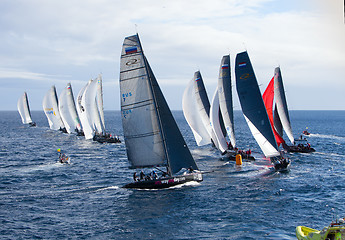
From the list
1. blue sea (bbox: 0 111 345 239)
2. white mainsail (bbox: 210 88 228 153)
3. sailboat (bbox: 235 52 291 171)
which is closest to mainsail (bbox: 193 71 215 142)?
white mainsail (bbox: 210 88 228 153)

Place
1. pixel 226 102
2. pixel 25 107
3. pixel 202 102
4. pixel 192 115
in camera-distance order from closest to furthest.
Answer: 1. pixel 226 102
2. pixel 202 102
3. pixel 192 115
4. pixel 25 107

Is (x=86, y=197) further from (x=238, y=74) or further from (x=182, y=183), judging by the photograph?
(x=238, y=74)

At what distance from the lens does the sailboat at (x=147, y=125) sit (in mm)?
39406

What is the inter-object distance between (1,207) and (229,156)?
3487 centimetres

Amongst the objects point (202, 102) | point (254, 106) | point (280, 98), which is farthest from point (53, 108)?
point (254, 106)

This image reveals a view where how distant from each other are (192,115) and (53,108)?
232 feet

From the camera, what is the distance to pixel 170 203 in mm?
35219

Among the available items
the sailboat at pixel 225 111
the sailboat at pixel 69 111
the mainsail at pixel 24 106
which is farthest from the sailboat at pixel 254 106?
the mainsail at pixel 24 106

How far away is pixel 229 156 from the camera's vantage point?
59719 millimetres

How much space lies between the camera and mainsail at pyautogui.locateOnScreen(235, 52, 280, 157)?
51.0m

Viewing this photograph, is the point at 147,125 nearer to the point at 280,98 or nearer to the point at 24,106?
the point at 280,98

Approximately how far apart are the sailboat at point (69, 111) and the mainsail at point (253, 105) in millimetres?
65392

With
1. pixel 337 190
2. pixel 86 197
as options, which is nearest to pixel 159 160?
pixel 86 197

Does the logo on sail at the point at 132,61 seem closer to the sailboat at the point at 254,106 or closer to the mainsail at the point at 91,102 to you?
the sailboat at the point at 254,106
